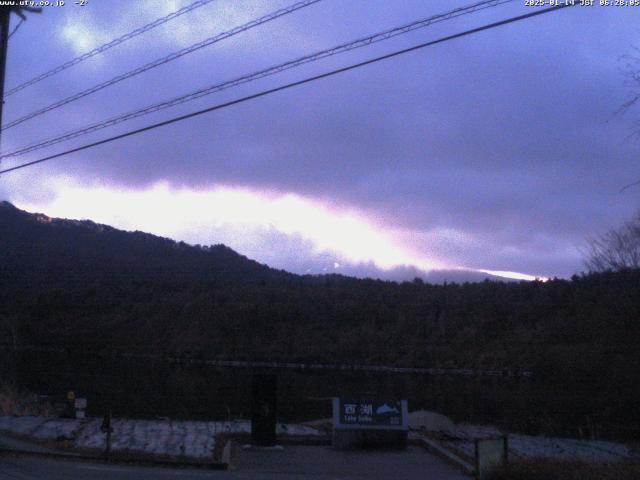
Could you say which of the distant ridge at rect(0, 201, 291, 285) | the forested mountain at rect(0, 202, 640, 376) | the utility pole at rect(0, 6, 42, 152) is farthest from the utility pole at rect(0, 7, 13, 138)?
the distant ridge at rect(0, 201, 291, 285)

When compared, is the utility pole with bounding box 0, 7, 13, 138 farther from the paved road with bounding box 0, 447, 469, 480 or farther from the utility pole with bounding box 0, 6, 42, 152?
the paved road with bounding box 0, 447, 469, 480

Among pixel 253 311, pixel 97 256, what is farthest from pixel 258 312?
pixel 97 256

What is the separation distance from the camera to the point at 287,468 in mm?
19062

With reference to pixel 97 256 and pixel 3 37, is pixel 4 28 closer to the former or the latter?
pixel 3 37

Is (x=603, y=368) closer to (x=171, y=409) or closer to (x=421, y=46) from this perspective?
(x=171, y=409)

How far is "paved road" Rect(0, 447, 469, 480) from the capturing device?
A: 16219mm

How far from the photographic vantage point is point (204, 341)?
10362 centimetres

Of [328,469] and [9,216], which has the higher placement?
[9,216]

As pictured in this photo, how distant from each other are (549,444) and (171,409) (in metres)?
20.3

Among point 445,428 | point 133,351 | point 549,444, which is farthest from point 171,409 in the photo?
point 133,351

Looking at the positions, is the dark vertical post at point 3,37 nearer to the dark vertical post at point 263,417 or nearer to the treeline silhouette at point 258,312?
the dark vertical post at point 263,417

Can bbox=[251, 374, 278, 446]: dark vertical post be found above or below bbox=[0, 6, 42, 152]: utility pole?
below

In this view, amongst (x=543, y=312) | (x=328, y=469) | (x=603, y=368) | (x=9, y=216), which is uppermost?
(x=9, y=216)

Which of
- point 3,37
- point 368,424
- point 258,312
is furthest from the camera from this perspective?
point 258,312
